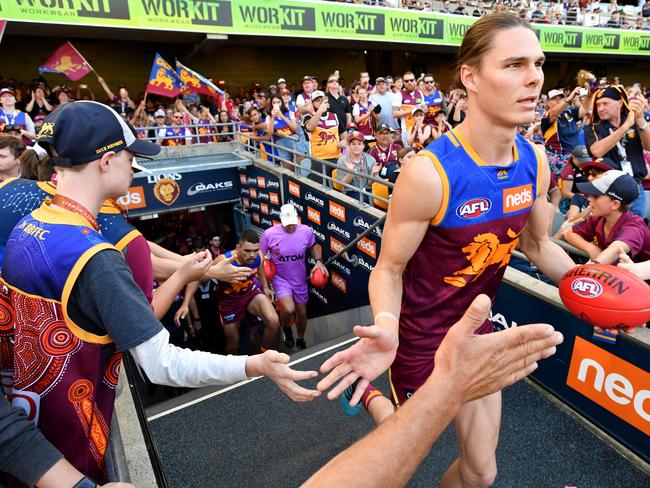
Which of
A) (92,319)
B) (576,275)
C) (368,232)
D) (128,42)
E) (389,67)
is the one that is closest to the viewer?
(92,319)

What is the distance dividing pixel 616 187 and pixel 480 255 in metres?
1.67

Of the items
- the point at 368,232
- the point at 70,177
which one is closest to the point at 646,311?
the point at 70,177

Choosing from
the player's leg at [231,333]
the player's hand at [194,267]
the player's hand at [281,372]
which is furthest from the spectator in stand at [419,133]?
the player's hand at [281,372]

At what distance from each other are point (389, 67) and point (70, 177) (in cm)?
2503

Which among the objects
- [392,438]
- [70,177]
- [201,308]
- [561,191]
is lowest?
[201,308]

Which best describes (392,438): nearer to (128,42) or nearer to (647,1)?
(128,42)

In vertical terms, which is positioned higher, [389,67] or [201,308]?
[389,67]

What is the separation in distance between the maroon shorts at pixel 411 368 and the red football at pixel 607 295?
52 centimetres

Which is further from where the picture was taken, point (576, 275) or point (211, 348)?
point (211, 348)

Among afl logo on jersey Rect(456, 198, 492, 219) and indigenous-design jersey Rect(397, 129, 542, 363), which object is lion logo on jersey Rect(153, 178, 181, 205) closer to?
indigenous-design jersey Rect(397, 129, 542, 363)

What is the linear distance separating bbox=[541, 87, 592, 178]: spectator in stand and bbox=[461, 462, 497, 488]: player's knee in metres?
5.87

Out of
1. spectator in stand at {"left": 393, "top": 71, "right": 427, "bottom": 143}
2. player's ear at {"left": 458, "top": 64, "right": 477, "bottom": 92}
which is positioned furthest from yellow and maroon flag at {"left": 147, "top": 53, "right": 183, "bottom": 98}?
player's ear at {"left": 458, "top": 64, "right": 477, "bottom": 92}

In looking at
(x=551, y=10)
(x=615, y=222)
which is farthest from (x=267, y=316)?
(x=551, y=10)

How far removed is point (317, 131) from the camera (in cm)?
864
